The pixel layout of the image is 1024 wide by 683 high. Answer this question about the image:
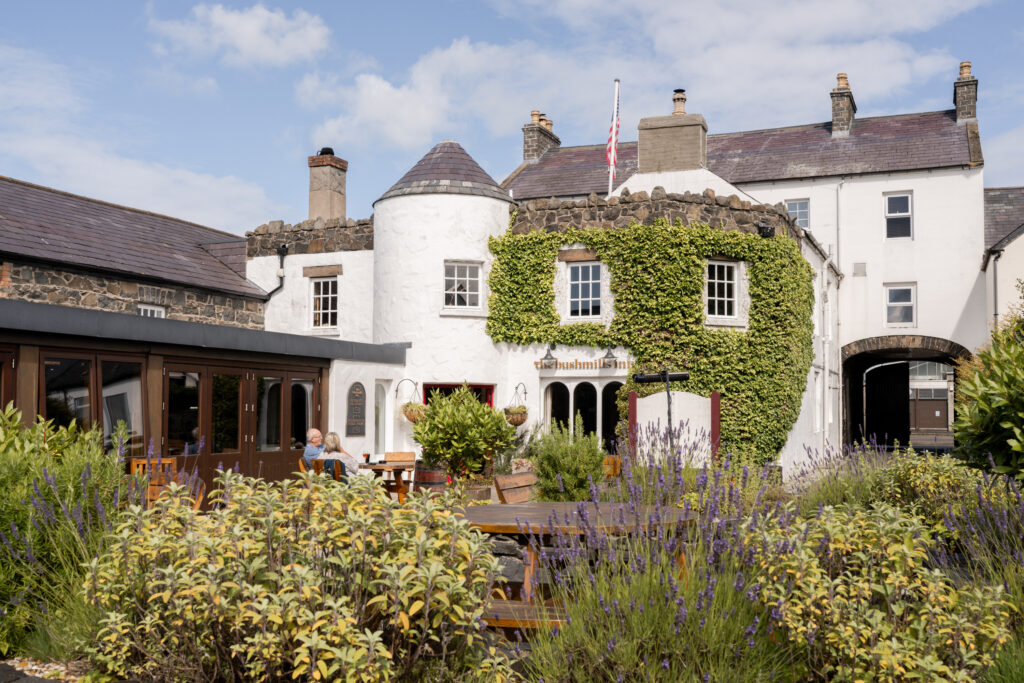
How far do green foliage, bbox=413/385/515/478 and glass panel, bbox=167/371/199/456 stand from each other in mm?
3296

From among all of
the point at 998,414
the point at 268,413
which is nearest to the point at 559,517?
the point at 998,414

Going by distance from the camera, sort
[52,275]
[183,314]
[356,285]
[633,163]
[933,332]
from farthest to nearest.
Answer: [633,163] → [933,332] → [356,285] → [183,314] → [52,275]

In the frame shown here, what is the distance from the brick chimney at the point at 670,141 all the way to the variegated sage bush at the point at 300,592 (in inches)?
680

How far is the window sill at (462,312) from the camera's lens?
62.2 ft

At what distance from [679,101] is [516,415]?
9.90 metres

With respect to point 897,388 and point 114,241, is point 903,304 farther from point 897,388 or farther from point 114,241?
point 114,241

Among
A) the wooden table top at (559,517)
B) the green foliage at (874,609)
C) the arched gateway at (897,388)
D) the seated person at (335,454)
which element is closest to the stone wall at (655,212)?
the arched gateway at (897,388)

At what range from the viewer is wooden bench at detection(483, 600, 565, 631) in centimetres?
477

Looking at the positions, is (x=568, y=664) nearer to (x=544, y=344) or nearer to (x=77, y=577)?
(x=77, y=577)

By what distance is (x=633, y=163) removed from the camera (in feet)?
93.5

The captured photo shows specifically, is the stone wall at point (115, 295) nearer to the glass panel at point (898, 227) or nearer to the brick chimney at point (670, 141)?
the brick chimney at point (670, 141)

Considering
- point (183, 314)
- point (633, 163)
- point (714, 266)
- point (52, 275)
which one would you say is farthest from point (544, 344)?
point (633, 163)

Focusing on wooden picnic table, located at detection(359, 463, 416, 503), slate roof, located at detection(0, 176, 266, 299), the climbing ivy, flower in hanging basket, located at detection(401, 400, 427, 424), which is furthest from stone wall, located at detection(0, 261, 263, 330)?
wooden picnic table, located at detection(359, 463, 416, 503)

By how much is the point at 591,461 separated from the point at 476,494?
5.29 feet
